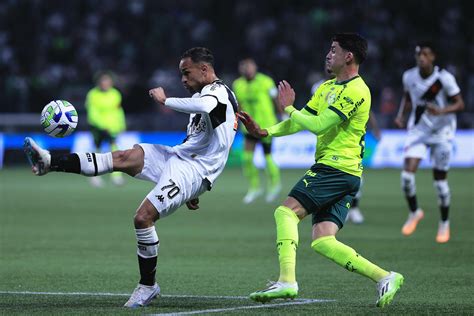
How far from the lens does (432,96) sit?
13.6 meters

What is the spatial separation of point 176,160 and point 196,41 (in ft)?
77.3

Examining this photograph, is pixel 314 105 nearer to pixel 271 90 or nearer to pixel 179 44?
pixel 271 90

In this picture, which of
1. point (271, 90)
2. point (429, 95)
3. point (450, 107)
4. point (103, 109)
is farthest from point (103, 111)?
point (450, 107)

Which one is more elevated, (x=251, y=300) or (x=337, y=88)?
(x=337, y=88)

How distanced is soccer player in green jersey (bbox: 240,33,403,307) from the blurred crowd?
21122 millimetres

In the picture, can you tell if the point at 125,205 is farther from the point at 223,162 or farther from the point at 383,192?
the point at 223,162

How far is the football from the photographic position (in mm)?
8336

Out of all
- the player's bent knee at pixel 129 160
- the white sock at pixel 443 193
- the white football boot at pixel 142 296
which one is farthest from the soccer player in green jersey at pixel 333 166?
the white sock at pixel 443 193

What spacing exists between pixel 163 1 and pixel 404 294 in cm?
2547

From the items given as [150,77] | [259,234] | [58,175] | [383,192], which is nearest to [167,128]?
[150,77]

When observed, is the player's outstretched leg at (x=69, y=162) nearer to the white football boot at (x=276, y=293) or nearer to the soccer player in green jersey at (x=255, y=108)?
the white football boot at (x=276, y=293)

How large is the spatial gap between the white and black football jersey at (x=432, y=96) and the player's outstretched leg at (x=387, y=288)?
6.18 meters

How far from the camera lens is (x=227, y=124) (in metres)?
8.24

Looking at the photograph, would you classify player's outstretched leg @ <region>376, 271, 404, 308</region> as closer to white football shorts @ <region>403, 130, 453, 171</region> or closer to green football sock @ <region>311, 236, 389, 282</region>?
green football sock @ <region>311, 236, 389, 282</region>
